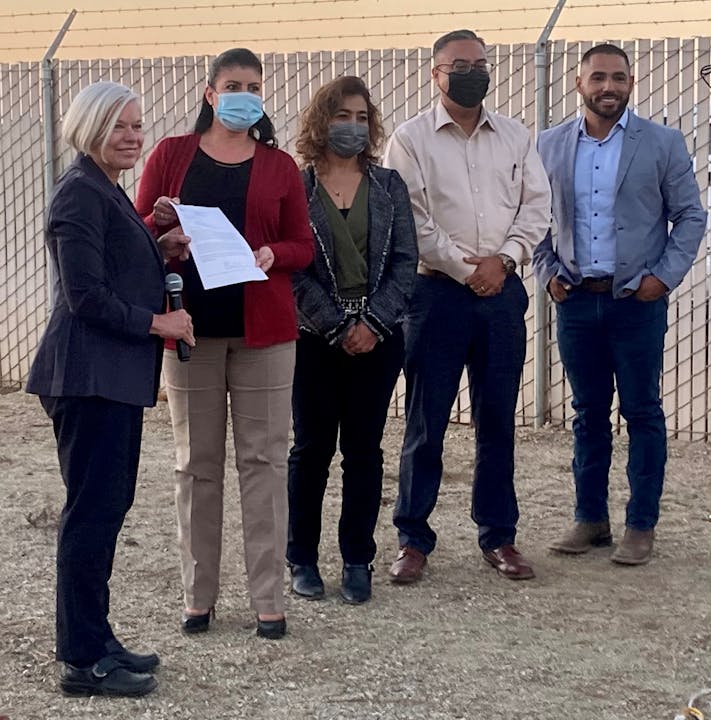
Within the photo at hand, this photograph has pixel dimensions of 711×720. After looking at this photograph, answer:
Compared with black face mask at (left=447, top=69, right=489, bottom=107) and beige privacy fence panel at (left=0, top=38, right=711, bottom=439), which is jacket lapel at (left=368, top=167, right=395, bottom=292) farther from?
beige privacy fence panel at (left=0, top=38, right=711, bottom=439)

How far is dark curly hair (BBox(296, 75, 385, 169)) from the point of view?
5.59m

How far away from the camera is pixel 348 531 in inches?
230

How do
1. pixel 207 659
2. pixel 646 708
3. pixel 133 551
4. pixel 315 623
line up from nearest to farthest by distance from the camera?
1. pixel 646 708
2. pixel 207 659
3. pixel 315 623
4. pixel 133 551

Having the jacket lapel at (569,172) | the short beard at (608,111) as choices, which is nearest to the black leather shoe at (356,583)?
the jacket lapel at (569,172)

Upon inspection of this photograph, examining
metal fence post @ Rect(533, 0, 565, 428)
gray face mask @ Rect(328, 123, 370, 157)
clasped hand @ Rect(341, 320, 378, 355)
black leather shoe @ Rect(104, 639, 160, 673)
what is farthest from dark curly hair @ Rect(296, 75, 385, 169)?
metal fence post @ Rect(533, 0, 565, 428)

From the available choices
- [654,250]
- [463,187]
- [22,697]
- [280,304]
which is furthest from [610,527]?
[22,697]

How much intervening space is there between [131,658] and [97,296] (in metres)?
1.32

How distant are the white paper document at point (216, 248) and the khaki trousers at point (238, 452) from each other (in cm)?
35

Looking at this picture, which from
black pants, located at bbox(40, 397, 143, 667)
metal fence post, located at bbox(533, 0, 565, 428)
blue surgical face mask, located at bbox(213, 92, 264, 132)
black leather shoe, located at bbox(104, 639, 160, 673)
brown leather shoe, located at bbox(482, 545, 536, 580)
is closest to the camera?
black pants, located at bbox(40, 397, 143, 667)

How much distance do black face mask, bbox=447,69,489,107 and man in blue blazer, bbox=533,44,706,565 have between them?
→ 2.01 feet

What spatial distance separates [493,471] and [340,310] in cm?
116

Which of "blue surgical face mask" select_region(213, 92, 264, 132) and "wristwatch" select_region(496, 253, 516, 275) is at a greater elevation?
"blue surgical face mask" select_region(213, 92, 264, 132)

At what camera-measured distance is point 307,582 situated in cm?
584

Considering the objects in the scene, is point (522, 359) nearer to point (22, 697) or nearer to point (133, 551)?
point (133, 551)
